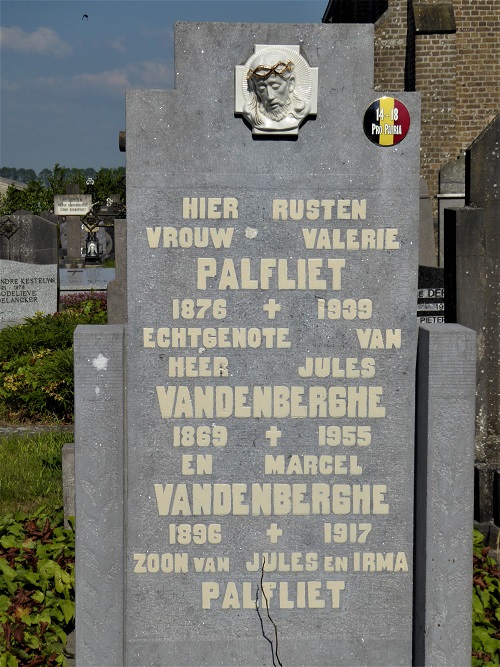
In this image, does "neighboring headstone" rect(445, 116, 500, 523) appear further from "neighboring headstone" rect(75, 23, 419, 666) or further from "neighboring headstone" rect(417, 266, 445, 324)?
"neighboring headstone" rect(417, 266, 445, 324)

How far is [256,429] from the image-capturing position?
3.63 metres

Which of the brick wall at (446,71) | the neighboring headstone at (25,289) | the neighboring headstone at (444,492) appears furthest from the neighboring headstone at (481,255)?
the brick wall at (446,71)

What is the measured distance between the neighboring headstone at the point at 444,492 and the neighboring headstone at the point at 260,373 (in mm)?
95

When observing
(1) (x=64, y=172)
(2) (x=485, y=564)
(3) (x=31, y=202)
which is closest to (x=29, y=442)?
(2) (x=485, y=564)

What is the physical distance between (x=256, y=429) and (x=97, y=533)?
2.48ft

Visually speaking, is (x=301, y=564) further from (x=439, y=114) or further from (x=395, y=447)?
(x=439, y=114)

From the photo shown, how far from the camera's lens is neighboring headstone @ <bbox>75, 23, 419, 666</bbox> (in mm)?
3486

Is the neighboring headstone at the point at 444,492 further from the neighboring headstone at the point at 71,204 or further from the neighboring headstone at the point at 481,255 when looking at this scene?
the neighboring headstone at the point at 71,204

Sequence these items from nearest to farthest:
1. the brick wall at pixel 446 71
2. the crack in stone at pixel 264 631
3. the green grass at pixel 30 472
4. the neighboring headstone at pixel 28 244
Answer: the crack in stone at pixel 264 631
the green grass at pixel 30 472
the neighboring headstone at pixel 28 244
the brick wall at pixel 446 71

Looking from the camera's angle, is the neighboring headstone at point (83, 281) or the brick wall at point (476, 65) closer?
the neighboring headstone at point (83, 281)

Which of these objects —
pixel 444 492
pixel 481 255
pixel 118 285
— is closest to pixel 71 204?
pixel 118 285

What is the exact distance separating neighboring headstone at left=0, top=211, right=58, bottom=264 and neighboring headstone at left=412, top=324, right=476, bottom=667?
11.1 metres

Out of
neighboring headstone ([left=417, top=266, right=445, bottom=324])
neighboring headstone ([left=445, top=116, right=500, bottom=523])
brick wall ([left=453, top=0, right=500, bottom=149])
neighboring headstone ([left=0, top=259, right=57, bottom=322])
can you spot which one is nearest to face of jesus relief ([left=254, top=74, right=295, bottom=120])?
neighboring headstone ([left=445, top=116, right=500, bottom=523])

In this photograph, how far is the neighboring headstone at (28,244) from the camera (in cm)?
1384
